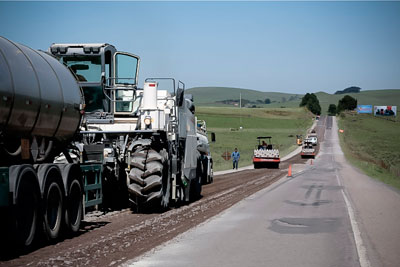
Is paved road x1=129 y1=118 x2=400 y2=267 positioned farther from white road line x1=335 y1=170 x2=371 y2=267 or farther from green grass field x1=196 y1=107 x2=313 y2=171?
green grass field x1=196 y1=107 x2=313 y2=171

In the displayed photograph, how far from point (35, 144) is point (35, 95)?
1.03 m

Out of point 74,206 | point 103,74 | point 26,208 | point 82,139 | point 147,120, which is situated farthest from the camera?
point 103,74

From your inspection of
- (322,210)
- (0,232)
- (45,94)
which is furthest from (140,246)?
(322,210)

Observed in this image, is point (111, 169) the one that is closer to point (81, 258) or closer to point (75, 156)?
point (75, 156)

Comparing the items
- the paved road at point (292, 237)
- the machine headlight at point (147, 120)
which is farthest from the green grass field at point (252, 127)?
the machine headlight at point (147, 120)

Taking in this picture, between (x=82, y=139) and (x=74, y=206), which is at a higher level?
(x=82, y=139)

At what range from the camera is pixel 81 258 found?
908 cm

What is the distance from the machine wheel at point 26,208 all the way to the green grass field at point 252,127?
72.6m

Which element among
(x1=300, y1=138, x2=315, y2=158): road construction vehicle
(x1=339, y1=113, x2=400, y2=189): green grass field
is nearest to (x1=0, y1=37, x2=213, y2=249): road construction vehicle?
(x1=339, y1=113, x2=400, y2=189): green grass field

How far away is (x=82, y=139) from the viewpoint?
49.0ft

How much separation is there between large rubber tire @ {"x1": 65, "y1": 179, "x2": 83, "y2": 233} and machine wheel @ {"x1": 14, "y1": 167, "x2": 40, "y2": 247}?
1496 millimetres

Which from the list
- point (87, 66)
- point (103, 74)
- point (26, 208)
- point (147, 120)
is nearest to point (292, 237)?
point (26, 208)

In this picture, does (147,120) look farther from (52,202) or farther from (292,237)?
(292,237)

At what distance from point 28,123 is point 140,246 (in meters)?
2.94
